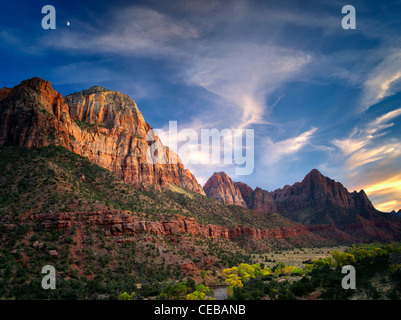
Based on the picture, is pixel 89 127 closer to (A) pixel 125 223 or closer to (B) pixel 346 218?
(A) pixel 125 223

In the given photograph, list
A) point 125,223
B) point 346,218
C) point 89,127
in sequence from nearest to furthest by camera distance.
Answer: point 125,223 < point 89,127 < point 346,218

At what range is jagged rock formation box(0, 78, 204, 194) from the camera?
2699 inches

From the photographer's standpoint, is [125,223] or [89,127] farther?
[89,127]

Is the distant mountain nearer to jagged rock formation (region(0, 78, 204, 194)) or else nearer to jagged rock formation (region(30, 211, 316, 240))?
jagged rock formation (region(0, 78, 204, 194))

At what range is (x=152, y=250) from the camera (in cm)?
5303

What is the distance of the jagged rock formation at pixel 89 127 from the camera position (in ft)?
225

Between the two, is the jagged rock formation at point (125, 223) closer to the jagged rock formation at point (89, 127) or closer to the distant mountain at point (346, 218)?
the jagged rock formation at point (89, 127)

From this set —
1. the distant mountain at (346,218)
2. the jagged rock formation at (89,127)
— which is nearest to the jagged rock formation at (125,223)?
the jagged rock formation at (89,127)

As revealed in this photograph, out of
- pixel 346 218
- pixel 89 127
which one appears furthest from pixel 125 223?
pixel 346 218

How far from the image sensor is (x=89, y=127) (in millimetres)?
99250

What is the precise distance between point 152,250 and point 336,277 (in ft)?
117

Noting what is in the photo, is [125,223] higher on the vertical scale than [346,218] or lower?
higher
